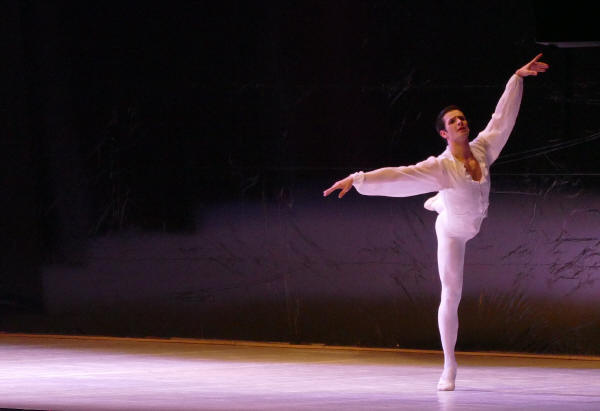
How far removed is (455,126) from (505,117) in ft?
1.17

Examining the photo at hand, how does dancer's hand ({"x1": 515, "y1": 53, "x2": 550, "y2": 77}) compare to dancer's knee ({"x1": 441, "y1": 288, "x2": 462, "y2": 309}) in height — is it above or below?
above

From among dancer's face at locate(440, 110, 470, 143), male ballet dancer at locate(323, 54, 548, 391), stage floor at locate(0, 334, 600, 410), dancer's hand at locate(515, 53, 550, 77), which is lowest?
stage floor at locate(0, 334, 600, 410)

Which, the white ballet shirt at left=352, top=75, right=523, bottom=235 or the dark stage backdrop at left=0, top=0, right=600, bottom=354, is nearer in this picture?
the white ballet shirt at left=352, top=75, right=523, bottom=235

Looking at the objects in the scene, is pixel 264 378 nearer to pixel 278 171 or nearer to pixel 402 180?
pixel 402 180

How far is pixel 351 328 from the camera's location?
10.9 meters

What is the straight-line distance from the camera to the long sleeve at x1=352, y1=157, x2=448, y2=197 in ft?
26.9

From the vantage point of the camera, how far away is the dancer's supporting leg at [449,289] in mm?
8500

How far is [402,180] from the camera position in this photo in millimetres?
8281

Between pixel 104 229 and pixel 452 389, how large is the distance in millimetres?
4060

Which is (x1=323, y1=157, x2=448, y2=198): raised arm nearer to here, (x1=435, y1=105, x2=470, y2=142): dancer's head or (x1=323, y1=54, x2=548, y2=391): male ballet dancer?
(x1=323, y1=54, x2=548, y2=391): male ballet dancer

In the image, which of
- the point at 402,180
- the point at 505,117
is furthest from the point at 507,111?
the point at 402,180

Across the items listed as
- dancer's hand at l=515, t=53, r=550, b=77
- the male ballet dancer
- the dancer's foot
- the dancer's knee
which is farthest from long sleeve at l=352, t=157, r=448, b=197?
the dancer's foot

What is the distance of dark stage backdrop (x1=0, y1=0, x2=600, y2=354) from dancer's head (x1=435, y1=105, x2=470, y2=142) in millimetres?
1776

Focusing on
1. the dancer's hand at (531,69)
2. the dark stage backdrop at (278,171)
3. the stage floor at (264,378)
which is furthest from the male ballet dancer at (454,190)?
the dark stage backdrop at (278,171)
